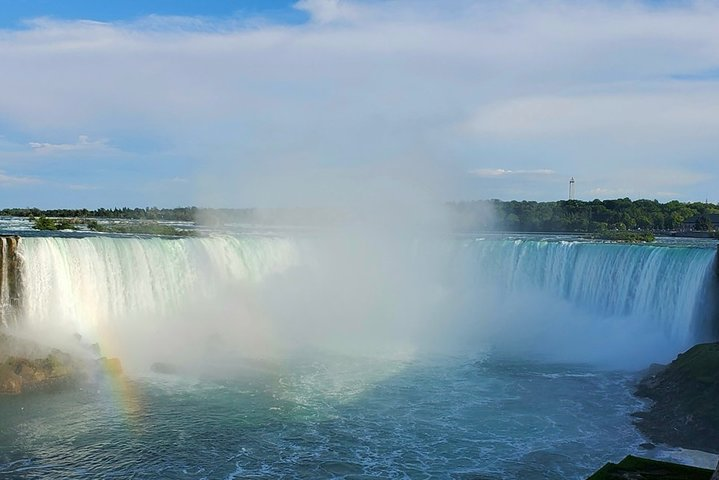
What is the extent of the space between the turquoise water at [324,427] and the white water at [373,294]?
4.29 m

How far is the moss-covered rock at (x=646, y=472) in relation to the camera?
7801mm

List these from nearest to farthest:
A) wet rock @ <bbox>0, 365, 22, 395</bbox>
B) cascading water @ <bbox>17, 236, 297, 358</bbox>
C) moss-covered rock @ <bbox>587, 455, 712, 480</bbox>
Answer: moss-covered rock @ <bbox>587, 455, 712, 480</bbox>
wet rock @ <bbox>0, 365, 22, 395</bbox>
cascading water @ <bbox>17, 236, 297, 358</bbox>

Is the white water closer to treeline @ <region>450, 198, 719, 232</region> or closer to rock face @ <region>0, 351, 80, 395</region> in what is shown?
rock face @ <region>0, 351, 80, 395</region>

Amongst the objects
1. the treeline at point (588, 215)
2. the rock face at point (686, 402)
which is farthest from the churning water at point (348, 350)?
the treeline at point (588, 215)

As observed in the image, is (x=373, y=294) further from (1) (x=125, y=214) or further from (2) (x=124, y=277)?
(1) (x=125, y=214)

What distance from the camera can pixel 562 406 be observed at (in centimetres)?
1529

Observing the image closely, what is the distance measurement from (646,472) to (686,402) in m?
7.32

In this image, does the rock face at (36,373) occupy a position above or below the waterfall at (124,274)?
Answer: below

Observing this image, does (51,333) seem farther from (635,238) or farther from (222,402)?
(635,238)

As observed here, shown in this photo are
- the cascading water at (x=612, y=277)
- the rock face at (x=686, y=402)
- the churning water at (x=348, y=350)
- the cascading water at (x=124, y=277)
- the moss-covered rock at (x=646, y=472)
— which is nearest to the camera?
the moss-covered rock at (x=646, y=472)

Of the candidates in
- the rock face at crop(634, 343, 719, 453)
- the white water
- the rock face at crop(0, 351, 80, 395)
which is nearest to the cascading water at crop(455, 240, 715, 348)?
the white water

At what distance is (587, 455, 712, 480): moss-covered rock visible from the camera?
7.80 meters

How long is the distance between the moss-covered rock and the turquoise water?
3188mm

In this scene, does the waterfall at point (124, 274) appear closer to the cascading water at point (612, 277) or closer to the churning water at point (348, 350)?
the churning water at point (348, 350)
